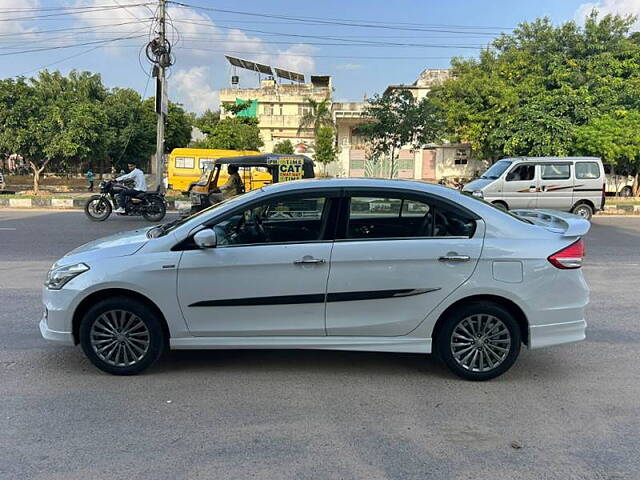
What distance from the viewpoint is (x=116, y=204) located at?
14266 mm

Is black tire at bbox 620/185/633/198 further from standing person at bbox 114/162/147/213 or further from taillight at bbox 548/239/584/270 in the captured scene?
taillight at bbox 548/239/584/270

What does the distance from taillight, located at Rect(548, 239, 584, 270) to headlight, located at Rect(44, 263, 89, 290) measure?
11.7 ft

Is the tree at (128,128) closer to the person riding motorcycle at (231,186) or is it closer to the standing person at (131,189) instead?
the standing person at (131,189)

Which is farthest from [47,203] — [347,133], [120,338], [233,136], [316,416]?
[347,133]

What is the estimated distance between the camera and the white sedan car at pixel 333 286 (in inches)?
152

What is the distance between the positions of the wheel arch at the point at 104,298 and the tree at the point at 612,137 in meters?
19.9

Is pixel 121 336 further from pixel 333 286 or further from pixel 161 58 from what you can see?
pixel 161 58

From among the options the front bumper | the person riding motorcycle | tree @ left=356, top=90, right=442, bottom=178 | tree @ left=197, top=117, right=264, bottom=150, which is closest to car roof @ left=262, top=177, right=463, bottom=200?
the front bumper

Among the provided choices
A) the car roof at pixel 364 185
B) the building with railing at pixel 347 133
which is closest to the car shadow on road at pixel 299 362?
the car roof at pixel 364 185

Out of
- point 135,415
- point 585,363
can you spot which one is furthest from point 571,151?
point 135,415

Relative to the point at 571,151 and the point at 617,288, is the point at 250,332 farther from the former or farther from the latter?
the point at 571,151

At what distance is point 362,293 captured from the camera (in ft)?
12.8

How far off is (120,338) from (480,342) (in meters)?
2.80

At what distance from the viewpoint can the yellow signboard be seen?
11.5 meters
